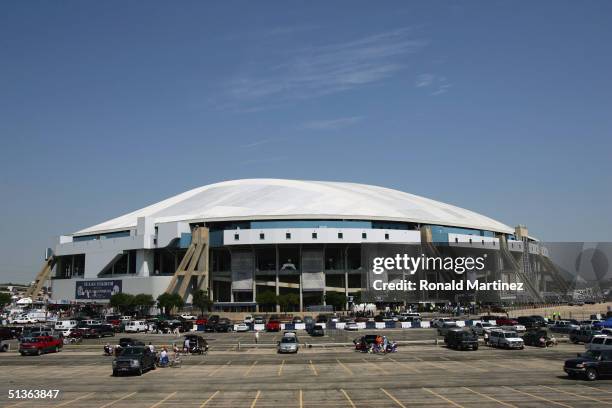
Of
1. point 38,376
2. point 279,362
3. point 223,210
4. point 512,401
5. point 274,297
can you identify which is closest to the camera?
point 512,401

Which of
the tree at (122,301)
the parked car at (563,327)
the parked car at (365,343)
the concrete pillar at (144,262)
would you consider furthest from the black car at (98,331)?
the concrete pillar at (144,262)

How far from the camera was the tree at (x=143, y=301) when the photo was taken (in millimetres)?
109438

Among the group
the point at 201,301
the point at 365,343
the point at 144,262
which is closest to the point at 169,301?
the point at 201,301

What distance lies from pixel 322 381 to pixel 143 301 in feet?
285

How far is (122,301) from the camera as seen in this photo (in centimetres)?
10919

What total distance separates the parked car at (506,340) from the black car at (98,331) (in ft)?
132

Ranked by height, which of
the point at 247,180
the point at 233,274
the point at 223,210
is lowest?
the point at 233,274

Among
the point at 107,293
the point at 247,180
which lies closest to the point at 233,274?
the point at 107,293

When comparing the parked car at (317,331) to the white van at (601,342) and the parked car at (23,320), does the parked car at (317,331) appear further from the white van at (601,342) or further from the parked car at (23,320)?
the parked car at (23,320)

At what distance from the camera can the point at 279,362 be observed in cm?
3784

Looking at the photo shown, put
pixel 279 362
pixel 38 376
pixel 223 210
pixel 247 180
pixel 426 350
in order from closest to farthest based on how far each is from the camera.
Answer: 1. pixel 38 376
2. pixel 279 362
3. pixel 426 350
4. pixel 223 210
5. pixel 247 180

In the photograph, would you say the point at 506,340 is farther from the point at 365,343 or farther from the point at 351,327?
the point at 351,327

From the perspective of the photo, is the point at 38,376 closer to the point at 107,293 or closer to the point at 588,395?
the point at 588,395

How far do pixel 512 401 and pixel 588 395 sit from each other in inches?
140
